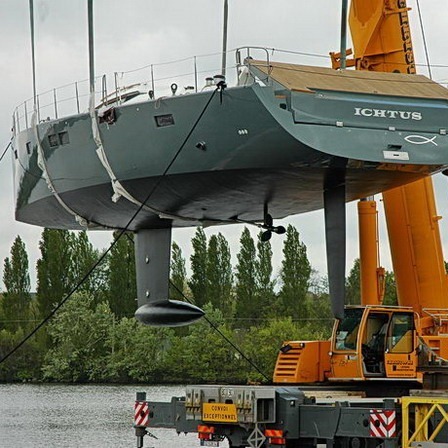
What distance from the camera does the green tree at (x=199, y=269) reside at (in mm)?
60938

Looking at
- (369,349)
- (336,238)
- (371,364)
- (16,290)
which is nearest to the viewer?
(371,364)

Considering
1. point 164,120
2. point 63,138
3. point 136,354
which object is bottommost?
point 164,120

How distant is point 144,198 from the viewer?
19.8 m

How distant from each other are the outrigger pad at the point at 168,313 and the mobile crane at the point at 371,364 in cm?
232

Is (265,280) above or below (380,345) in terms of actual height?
above

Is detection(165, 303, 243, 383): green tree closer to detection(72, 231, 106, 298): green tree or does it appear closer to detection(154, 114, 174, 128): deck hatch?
detection(72, 231, 106, 298): green tree

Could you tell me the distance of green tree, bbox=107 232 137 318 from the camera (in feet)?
199

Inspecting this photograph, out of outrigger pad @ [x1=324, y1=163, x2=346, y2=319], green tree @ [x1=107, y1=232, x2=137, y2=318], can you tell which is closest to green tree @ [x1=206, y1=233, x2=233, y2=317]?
green tree @ [x1=107, y1=232, x2=137, y2=318]

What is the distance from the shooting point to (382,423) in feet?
50.6

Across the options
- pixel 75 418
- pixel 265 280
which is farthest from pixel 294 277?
pixel 75 418

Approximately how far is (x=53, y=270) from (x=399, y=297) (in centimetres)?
4301

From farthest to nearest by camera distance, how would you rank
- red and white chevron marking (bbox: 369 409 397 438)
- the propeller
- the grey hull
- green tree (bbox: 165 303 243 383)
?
green tree (bbox: 165 303 243 383) → the propeller → the grey hull → red and white chevron marking (bbox: 369 409 397 438)

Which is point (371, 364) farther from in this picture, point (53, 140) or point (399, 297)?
point (53, 140)

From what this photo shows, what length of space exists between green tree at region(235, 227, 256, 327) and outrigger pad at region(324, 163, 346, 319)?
136 feet
